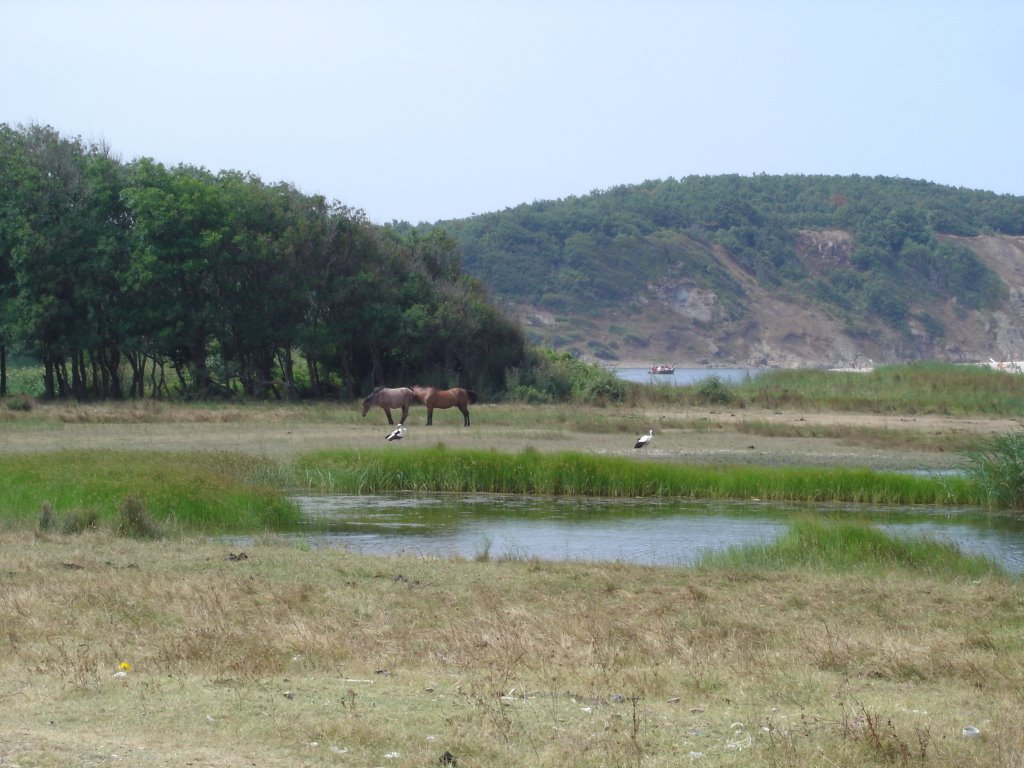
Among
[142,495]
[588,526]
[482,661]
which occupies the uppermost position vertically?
[142,495]

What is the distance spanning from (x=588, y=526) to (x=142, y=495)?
6757 mm

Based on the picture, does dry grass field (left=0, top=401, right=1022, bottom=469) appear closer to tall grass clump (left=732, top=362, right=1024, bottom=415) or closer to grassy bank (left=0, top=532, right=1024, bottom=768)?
tall grass clump (left=732, top=362, right=1024, bottom=415)

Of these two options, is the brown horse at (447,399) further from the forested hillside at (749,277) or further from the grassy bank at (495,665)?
the forested hillside at (749,277)

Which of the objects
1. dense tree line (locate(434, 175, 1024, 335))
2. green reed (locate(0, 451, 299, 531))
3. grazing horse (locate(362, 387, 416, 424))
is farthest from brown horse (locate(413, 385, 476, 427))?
dense tree line (locate(434, 175, 1024, 335))

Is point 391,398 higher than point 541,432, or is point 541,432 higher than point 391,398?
point 391,398

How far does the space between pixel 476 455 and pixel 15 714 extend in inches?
672

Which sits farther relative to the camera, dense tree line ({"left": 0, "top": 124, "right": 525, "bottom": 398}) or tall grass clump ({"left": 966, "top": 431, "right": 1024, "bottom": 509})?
dense tree line ({"left": 0, "top": 124, "right": 525, "bottom": 398})

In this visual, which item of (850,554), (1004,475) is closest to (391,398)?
(1004,475)

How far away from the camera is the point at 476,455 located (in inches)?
925

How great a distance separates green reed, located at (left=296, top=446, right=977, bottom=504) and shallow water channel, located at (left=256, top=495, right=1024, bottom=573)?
0.61 metres

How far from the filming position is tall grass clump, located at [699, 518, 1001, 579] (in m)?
13.5

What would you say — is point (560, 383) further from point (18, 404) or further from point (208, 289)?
point (18, 404)

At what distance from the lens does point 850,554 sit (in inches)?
552

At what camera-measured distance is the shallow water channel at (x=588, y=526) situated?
15916 millimetres
